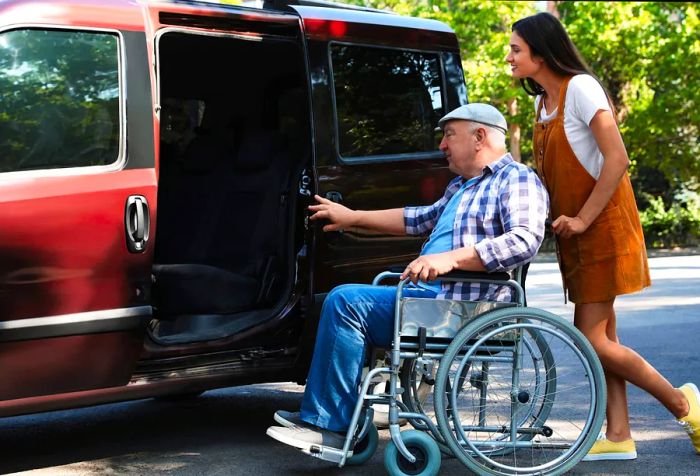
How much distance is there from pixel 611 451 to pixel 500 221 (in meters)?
1.18

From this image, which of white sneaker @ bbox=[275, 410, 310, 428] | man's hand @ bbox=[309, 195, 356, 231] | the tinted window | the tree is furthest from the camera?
the tree

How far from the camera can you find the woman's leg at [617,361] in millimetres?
4863

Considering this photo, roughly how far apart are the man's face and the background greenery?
2035 centimetres

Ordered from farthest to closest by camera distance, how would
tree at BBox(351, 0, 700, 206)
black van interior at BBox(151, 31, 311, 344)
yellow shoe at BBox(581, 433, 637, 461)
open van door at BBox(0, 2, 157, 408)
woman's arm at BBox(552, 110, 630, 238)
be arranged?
tree at BBox(351, 0, 700, 206)
black van interior at BBox(151, 31, 311, 344)
yellow shoe at BBox(581, 433, 637, 461)
woman's arm at BBox(552, 110, 630, 238)
open van door at BBox(0, 2, 157, 408)

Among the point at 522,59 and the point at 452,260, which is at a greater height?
the point at 522,59

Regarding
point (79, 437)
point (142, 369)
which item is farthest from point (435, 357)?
point (79, 437)

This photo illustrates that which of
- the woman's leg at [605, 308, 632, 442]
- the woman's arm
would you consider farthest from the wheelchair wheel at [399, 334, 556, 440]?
the woman's arm

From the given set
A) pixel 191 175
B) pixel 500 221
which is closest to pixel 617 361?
pixel 500 221

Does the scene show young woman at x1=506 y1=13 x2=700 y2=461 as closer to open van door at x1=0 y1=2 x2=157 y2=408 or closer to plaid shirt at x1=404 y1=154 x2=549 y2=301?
plaid shirt at x1=404 y1=154 x2=549 y2=301

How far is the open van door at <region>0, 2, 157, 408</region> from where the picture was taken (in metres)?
4.25

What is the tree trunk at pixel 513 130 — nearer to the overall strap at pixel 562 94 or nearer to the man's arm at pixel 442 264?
the overall strap at pixel 562 94

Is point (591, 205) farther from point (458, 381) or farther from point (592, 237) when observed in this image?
point (458, 381)

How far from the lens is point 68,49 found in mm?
4488

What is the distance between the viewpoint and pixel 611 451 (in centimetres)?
498
